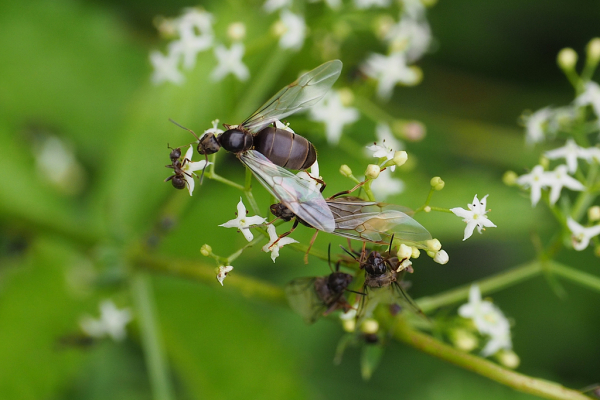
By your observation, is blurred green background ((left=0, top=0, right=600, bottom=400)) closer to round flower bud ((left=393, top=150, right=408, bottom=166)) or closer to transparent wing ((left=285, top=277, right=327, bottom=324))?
transparent wing ((left=285, top=277, right=327, bottom=324))

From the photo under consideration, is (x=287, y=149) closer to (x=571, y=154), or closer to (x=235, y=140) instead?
(x=235, y=140)

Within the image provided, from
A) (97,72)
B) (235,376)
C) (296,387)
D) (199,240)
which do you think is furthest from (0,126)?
(296,387)

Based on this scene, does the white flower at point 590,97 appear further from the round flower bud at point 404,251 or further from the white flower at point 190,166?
the white flower at point 190,166

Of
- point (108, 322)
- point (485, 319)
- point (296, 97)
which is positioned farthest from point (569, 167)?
point (108, 322)

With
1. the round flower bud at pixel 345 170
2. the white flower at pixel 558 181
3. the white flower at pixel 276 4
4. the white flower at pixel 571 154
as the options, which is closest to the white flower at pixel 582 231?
the white flower at pixel 558 181

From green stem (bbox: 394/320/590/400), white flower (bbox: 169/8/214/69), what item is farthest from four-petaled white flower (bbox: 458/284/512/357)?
white flower (bbox: 169/8/214/69)

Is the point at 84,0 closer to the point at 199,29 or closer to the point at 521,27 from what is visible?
the point at 199,29
